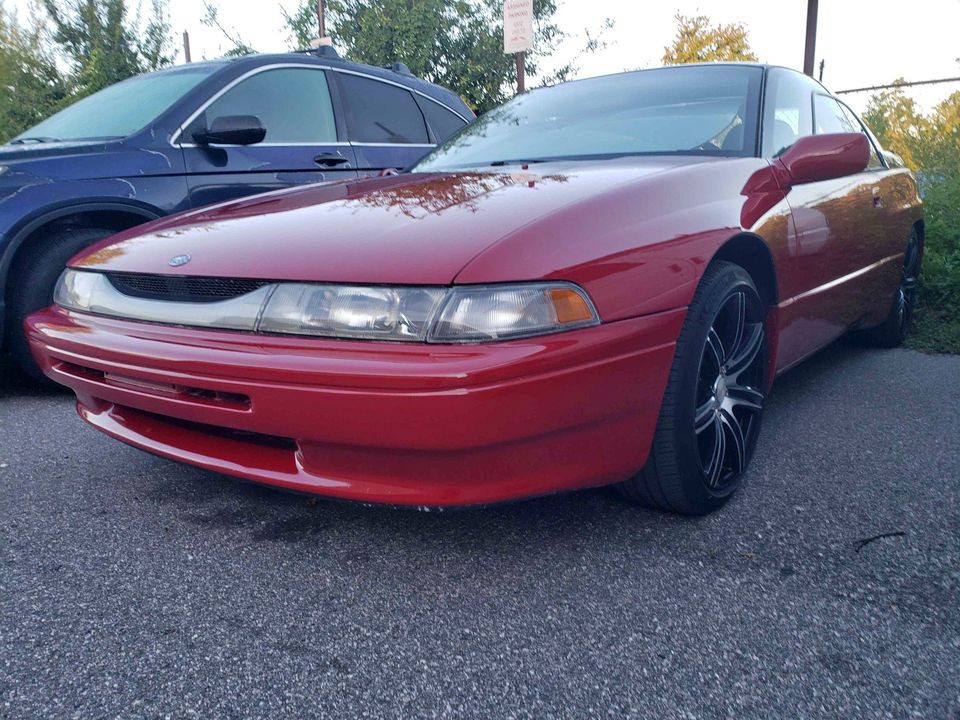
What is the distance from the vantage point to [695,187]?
2.24 m

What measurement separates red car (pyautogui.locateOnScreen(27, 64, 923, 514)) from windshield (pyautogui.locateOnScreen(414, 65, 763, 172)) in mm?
27

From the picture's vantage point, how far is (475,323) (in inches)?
66.8

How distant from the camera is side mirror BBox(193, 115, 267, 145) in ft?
12.0

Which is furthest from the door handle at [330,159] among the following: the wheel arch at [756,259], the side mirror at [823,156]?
the wheel arch at [756,259]

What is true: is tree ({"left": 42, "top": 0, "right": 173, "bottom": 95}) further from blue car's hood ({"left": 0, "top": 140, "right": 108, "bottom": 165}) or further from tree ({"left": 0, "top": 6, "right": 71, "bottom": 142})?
blue car's hood ({"left": 0, "top": 140, "right": 108, "bottom": 165})

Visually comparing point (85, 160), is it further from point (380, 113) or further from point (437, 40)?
point (437, 40)

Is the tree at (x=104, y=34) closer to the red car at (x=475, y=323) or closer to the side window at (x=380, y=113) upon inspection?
the side window at (x=380, y=113)

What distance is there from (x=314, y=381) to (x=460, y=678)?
0.64m

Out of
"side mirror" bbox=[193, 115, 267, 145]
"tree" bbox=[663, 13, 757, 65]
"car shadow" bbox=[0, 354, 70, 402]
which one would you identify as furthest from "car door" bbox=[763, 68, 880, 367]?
"tree" bbox=[663, 13, 757, 65]

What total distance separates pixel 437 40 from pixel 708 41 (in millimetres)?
13391

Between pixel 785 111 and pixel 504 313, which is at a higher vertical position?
pixel 785 111

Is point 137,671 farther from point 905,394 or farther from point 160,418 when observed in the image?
point 905,394

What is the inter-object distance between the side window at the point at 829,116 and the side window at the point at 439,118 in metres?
2.10

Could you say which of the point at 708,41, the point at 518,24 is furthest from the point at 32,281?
the point at 708,41
